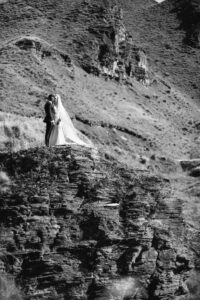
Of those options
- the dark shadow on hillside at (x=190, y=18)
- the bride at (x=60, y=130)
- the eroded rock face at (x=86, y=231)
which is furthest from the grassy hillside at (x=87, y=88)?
the eroded rock face at (x=86, y=231)

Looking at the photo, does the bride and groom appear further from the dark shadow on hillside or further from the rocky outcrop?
the dark shadow on hillside

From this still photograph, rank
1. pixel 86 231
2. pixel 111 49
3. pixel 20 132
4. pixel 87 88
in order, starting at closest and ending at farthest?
pixel 86 231 < pixel 20 132 < pixel 87 88 < pixel 111 49

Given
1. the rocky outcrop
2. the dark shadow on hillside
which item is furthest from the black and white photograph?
the dark shadow on hillside

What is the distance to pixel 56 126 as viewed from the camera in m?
18.0

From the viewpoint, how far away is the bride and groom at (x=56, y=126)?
17817 mm

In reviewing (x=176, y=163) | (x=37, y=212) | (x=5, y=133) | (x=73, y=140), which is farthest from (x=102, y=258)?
(x=176, y=163)

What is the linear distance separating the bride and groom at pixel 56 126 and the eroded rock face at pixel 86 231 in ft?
3.50

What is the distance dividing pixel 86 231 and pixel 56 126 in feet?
10.3

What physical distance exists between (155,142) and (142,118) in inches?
250

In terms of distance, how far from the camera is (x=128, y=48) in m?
73.4

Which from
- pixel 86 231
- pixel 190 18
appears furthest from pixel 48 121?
pixel 190 18

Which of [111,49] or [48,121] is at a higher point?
[48,121]

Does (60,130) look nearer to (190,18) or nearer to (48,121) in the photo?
(48,121)

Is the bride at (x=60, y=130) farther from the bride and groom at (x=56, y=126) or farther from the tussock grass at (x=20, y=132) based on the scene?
the tussock grass at (x=20, y=132)
